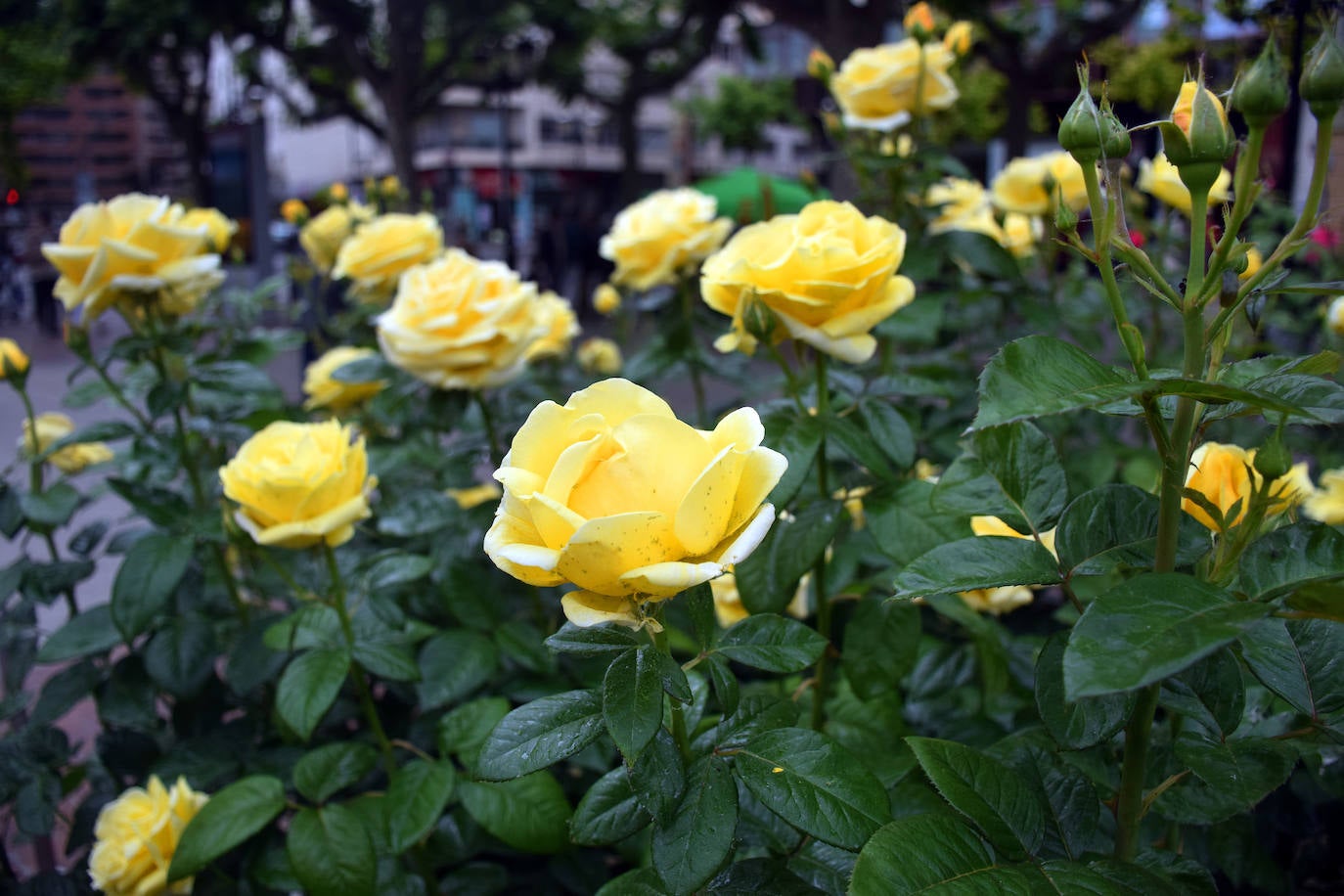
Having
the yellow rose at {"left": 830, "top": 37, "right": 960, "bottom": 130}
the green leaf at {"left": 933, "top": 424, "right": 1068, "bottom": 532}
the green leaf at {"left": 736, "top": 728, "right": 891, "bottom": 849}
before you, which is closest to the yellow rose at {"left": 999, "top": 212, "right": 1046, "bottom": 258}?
the yellow rose at {"left": 830, "top": 37, "right": 960, "bottom": 130}

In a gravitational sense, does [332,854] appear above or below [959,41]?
below

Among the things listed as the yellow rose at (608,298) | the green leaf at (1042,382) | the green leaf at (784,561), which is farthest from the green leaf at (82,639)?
the yellow rose at (608,298)

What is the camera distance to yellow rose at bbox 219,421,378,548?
3.57 ft

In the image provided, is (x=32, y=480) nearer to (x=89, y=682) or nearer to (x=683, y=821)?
(x=89, y=682)

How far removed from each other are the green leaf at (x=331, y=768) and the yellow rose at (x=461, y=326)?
0.57 m

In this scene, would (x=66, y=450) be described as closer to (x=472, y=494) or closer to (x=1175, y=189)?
(x=472, y=494)

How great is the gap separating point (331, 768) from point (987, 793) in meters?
0.77

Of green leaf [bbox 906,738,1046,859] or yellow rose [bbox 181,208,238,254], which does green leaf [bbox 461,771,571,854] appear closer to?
green leaf [bbox 906,738,1046,859]

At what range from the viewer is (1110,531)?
0.64 meters

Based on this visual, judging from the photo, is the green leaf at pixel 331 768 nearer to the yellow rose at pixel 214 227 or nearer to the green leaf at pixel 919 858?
the green leaf at pixel 919 858

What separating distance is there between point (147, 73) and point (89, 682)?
1421cm

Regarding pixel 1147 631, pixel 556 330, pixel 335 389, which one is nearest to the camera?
pixel 1147 631

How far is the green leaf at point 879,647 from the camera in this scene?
1022 millimetres

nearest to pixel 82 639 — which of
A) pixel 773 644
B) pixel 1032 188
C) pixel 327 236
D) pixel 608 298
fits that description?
pixel 773 644
